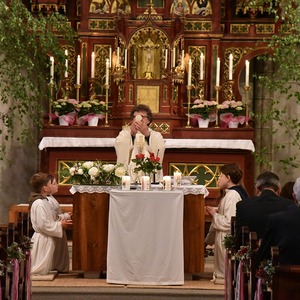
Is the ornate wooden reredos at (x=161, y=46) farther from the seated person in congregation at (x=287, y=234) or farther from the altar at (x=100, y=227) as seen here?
the seated person in congregation at (x=287, y=234)

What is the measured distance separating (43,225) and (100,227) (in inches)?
24.8

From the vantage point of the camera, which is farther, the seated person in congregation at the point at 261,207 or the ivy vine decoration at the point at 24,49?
the ivy vine decoration at the point at 24,49

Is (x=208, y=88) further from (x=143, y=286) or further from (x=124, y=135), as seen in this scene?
(x=143, y=286)

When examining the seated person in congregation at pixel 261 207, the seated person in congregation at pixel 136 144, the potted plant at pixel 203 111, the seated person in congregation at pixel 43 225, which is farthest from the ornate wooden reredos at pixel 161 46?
the seated person in congregation at pixel 261 207

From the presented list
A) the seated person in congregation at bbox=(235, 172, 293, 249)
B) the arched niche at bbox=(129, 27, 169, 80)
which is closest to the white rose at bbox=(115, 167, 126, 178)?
the seated person in congregation at bbox=(235, 172, 293, 249)

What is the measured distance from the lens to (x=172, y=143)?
15.5m

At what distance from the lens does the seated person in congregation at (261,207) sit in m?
9.32

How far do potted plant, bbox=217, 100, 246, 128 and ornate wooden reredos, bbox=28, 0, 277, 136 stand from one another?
0.57m

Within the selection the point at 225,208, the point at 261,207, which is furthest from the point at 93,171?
the point at 261,207

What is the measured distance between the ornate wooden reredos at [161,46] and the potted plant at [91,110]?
285mm

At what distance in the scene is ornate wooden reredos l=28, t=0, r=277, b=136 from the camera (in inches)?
631

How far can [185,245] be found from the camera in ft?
38.7

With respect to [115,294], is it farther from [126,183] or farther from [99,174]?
[99,174]

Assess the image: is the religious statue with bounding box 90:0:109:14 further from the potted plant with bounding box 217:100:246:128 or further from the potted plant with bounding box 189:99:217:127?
the potted plant with bounding box 217:100:246:128
